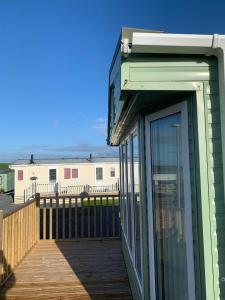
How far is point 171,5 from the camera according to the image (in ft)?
23.5

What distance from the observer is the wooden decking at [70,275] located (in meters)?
3.77

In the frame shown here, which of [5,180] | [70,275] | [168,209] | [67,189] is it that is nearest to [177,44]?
[168,209]

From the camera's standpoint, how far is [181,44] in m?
1.76

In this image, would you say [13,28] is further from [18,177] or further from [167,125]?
[18,177]

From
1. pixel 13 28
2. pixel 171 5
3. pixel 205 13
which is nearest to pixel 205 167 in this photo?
pixel 205 13

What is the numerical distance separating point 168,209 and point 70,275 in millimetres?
2876

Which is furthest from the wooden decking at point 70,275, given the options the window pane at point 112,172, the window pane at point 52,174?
the window pane at point 112,172

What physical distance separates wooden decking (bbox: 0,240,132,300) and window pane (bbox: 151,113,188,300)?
1.78 meters

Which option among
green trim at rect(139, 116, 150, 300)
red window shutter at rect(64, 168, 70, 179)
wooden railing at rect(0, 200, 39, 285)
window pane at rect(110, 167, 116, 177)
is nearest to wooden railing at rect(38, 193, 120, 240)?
wooden railing at rect(0, 200, 39, 285)

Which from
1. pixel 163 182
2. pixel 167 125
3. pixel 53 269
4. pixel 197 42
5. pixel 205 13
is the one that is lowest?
pixel 53 269

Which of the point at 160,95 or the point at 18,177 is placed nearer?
the point at 160,95

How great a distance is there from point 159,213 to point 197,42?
124 cm

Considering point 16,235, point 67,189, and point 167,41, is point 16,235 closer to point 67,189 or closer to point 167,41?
point 167,41

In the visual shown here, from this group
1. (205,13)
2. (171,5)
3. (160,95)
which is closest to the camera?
(160,95)
